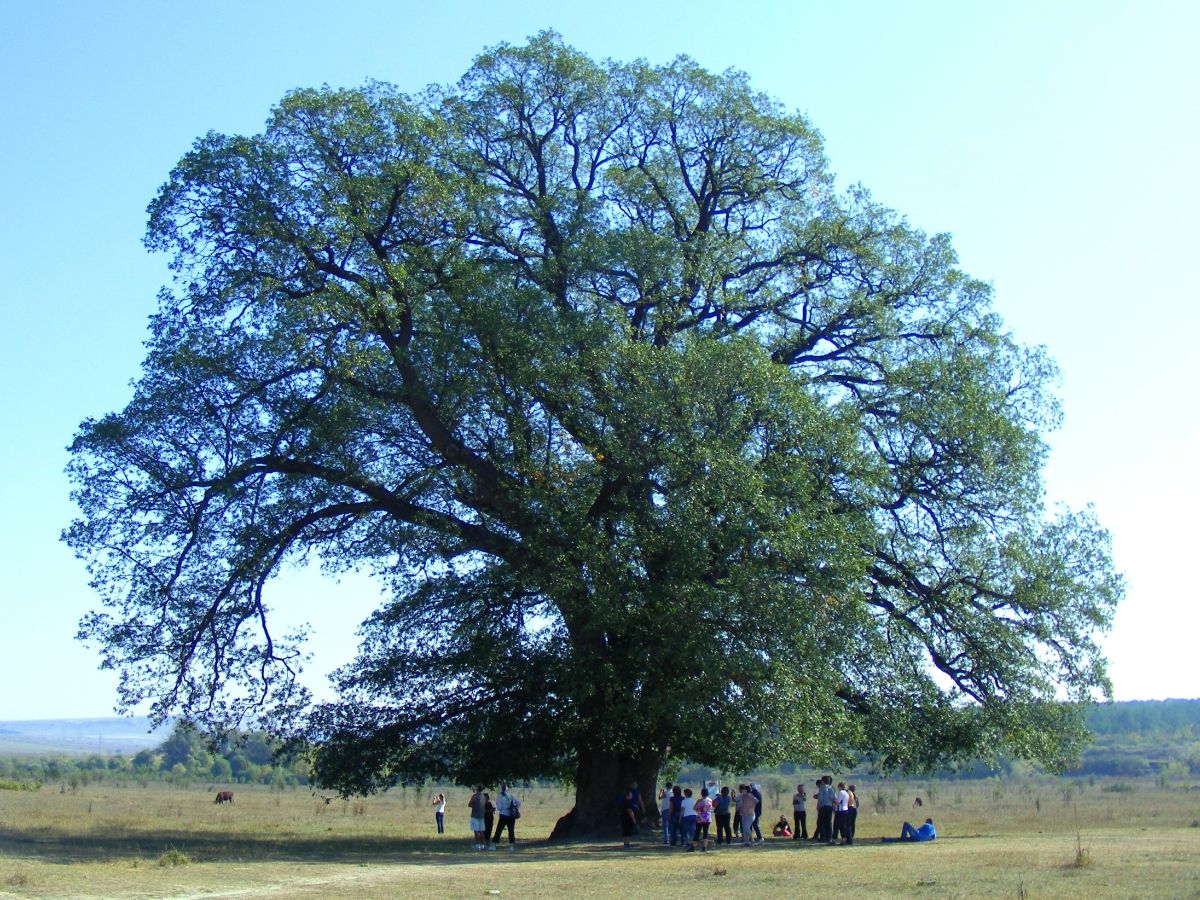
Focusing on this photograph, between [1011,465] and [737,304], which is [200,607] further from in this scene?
[1011,465]

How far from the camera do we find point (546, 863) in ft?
72.9

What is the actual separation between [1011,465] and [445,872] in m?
15.4

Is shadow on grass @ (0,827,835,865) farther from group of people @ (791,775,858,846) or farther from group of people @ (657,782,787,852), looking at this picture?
group of people @ (791,775,858,846)

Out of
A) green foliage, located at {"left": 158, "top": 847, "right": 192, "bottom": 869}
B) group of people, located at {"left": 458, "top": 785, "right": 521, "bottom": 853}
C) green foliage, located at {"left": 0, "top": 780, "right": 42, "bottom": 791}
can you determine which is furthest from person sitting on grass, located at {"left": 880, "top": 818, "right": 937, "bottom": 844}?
green foliage, located at {"left": 0, "top": 780, "right": 42, "bottom": 791}

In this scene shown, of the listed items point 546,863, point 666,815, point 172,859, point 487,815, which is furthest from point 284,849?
point 666,815

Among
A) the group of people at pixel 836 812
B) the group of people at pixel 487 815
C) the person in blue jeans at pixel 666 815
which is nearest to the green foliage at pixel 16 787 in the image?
the group of people at pixel 487 815

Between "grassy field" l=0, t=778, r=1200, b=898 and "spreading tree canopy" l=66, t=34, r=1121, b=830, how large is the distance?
8.50ft

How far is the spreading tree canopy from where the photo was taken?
976 inches

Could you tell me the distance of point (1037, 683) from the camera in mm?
28109

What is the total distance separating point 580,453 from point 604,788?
320 inches

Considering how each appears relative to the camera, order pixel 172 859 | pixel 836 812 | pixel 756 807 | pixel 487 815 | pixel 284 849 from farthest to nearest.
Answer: pixel 836 812 → pixel 487 815 → pixel 756 807 → pixel 284 849 → pixel 172 859

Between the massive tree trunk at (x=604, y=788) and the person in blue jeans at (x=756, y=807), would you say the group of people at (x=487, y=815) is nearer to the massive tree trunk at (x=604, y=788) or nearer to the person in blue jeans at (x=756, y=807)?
the massive tree trunk at (x=604, y=788)

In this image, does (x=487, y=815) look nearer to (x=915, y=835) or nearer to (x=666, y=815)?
(x=666, y=815)

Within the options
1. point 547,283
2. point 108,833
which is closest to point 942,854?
point 547,283
